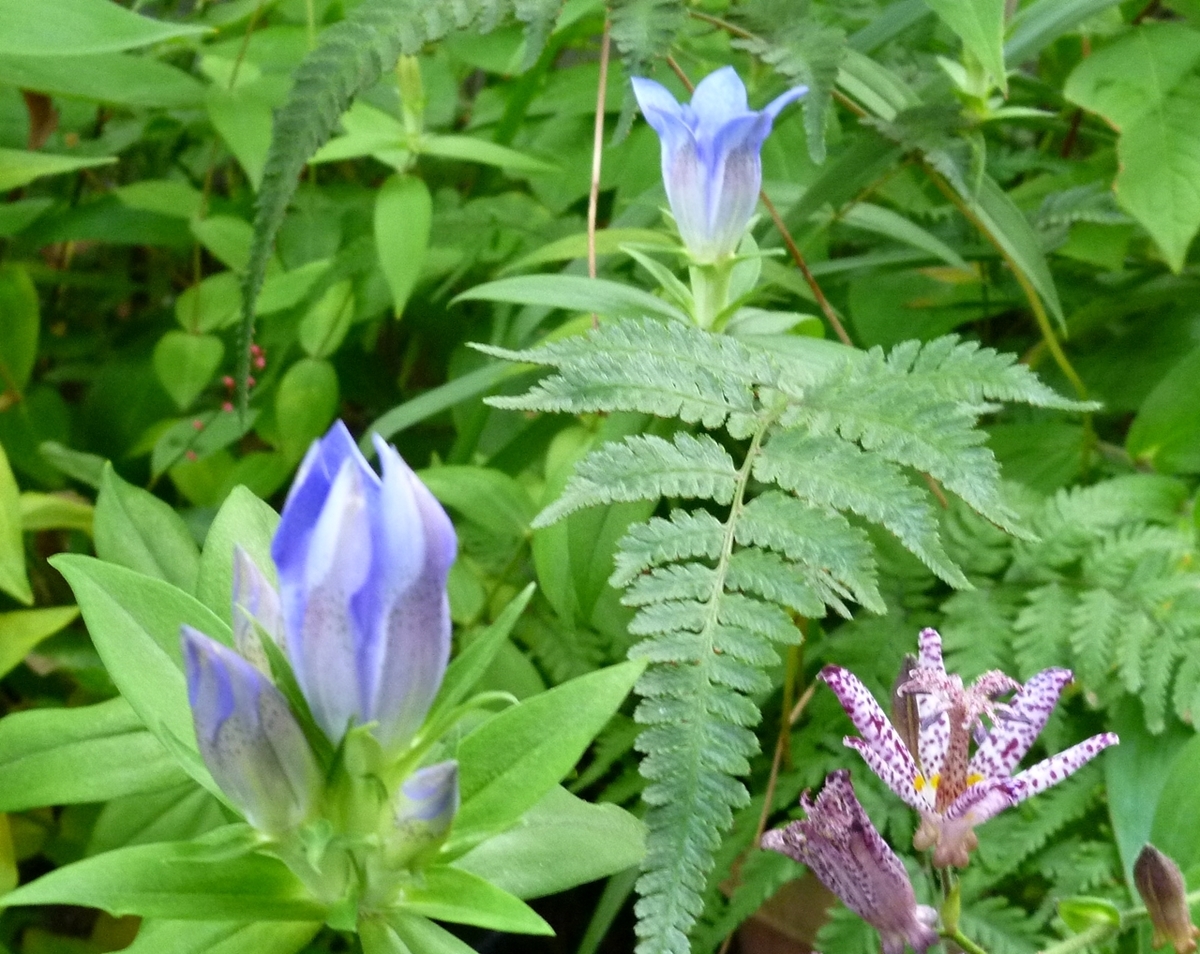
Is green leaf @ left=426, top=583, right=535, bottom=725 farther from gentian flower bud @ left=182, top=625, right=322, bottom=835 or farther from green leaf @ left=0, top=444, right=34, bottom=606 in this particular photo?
green leaf @ left=0, top=444, right=34, bottom=606

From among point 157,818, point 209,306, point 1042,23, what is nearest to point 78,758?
point 157,818

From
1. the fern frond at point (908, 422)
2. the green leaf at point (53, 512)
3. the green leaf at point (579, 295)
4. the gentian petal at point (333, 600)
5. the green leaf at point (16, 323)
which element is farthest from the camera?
the green leaf at point (16, 323)

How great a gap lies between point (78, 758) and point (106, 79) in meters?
0.43

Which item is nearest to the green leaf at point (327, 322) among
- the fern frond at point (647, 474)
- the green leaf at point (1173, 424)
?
the fern frond at point (647, 474)

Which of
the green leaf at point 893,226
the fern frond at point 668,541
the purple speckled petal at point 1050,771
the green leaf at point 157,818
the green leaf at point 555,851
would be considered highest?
the green leaf at point 893,226

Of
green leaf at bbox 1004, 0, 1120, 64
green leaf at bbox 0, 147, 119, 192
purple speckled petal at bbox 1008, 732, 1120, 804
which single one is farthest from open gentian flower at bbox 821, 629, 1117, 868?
green leaf at bbox 0, 147, 119, 192

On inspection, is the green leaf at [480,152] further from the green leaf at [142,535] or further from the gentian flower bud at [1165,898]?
the gentian flower bud at [1165,898]

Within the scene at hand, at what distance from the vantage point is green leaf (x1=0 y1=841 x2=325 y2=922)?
25 centimetres

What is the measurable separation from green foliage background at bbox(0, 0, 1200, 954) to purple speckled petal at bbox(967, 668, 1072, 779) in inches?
1.7

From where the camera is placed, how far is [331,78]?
41 cm

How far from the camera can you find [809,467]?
345 millimetres

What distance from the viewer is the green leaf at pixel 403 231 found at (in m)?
0.58

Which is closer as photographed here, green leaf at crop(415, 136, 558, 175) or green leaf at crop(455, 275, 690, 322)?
green leaf at crop(455, 275, 690, 322)

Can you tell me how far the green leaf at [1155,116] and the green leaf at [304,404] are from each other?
439 mm
